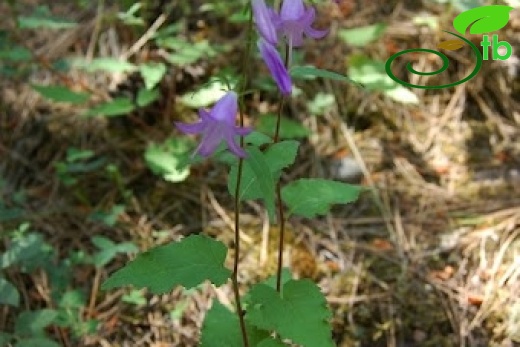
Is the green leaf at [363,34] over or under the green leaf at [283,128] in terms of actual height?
over

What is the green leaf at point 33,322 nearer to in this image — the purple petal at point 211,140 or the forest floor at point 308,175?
the forest floor at point 308,175

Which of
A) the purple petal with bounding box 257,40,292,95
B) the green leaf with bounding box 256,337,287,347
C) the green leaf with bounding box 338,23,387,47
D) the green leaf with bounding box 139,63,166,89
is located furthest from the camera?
the green leaf with bounding box 338,23,387,47

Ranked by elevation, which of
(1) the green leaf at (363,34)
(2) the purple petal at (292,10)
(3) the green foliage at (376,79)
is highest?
(2) the purple petal at (292,10)

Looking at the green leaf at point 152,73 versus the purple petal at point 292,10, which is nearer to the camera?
the purple petal at point 292,10

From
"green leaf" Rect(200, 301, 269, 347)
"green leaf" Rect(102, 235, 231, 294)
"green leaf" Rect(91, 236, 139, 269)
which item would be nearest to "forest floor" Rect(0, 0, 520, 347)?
"green leaf" Rect(91, 236, 139, 269)

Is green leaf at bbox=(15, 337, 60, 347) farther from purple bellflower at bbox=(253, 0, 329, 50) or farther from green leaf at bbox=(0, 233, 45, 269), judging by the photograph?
purple bellflower at bbox=(253, 0, 329, 50)

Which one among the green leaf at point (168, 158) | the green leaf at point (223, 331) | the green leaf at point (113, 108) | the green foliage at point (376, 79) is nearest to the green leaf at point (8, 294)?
the green leaf at point (223, 331)

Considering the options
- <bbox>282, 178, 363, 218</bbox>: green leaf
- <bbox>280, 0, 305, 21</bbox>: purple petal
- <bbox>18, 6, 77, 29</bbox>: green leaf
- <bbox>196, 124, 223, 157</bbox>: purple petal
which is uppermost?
<bbox>280, 0, 305, 21</bbox>: purple petal
